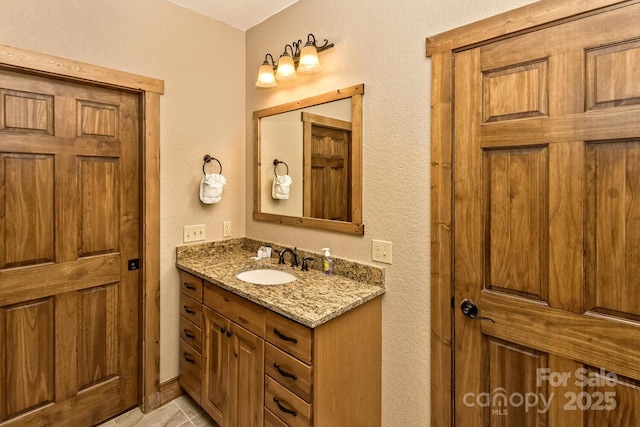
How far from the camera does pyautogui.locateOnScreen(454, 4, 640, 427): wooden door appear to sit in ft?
3.57

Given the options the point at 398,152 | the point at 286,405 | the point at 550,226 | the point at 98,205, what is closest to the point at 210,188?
the point at 98,205

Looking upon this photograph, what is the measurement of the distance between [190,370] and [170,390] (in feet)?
0.89

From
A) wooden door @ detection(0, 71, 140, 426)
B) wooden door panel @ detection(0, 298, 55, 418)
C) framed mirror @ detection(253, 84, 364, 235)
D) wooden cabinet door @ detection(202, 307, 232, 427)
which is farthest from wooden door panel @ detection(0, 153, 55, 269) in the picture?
framed mirror @ detection(253, 84, 364, 235)

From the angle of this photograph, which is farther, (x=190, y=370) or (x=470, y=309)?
(x=190, y=370)

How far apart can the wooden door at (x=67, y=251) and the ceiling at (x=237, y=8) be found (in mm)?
751

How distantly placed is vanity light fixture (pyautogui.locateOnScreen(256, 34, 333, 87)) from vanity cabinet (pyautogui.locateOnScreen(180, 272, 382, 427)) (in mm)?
1349

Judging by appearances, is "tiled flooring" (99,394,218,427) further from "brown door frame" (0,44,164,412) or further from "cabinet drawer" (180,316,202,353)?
"cabinet drawer" (180,316,202,353)

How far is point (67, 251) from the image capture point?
1.82 meters

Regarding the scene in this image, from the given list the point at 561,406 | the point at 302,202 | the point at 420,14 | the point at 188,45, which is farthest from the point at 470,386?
the point at 188,45

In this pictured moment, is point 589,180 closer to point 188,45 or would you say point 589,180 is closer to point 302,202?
point 302,202

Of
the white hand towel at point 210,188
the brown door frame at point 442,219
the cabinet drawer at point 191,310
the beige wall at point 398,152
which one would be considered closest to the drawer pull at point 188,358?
the cabinet drawer at point 191,310

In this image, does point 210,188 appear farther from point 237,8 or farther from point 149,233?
point 237,8

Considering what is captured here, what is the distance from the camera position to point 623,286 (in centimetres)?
110

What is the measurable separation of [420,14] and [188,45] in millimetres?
1516
